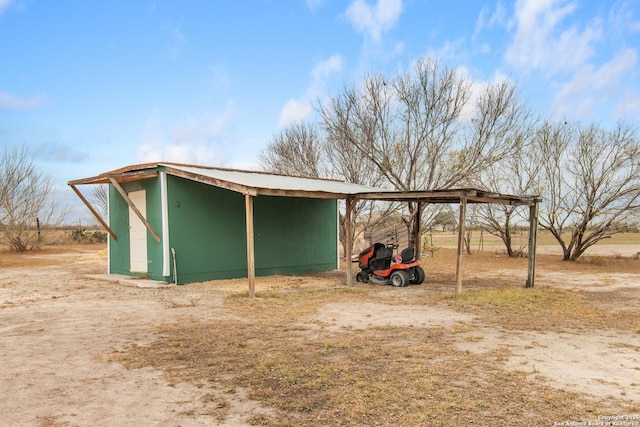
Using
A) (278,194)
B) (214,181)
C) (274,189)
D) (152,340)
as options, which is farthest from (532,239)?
(152,340)

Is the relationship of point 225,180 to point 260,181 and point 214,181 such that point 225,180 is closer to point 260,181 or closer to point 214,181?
point 214,181

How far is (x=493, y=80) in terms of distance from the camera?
15.0 meters

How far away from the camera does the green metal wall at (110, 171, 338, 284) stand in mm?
10438

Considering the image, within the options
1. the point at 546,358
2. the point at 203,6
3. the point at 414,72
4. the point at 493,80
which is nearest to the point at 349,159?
the point at 414,72

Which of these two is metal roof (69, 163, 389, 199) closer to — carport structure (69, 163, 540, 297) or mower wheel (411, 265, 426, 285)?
carport structure (69, 163, 540, 297)

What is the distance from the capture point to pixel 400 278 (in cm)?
986

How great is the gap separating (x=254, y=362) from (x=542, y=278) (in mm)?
9485

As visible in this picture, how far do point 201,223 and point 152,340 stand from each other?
18.7ft

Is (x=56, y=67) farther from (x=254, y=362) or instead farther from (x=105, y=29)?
(x=254, y=362)

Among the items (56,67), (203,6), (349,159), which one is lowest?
(349,159)

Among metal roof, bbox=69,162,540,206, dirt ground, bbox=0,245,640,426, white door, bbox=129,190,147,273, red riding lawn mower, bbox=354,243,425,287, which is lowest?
dirt ground, bbox=0,245,640,426

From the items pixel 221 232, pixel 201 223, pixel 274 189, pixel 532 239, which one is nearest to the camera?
pixel 274 189

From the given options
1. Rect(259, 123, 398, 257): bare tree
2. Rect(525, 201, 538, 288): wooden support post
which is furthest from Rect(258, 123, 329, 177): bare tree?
Rect(525, 201, 538, 288): wooden support post

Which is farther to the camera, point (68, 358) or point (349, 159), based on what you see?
point (349, 159)
